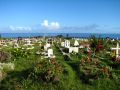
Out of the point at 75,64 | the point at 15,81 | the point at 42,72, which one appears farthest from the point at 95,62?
the point at 15,81

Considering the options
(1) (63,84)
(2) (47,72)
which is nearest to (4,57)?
(2) (47,72)

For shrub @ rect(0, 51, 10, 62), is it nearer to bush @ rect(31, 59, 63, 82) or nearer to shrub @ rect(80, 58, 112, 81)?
bush @ rect(31, 59, 63, 82)

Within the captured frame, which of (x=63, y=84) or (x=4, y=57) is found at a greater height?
(x=4, y=57)

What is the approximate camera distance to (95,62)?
842 inches

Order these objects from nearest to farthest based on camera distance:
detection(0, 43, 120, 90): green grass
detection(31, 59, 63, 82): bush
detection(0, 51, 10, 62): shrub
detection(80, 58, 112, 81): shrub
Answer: detection(0, 43, 120, 90): green grass → detection(31, 59, 63, 82): bush → detection(80, 58, 112, 81): shrub → detection(0, 51, 10, 62): shrub

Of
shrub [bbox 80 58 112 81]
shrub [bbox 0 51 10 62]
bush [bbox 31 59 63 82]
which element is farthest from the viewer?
shrub [bbox 0 51 10 62]

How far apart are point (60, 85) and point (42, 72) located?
173 cm

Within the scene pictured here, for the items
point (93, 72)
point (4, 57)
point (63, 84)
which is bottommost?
point (63, 84)

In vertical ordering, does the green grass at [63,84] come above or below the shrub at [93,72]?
below

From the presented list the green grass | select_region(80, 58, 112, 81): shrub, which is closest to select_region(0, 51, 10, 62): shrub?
the green grass

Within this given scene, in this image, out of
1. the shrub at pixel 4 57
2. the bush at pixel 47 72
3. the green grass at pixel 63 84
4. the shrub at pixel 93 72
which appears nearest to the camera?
the green grass at pixel 63 84

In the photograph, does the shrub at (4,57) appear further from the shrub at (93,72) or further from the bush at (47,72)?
the shrub at (93,72)

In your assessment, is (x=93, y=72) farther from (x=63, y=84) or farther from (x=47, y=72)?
(x=47, y=72)

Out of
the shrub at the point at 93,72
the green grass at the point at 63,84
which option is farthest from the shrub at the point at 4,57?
the shrub at the point at 93,72
